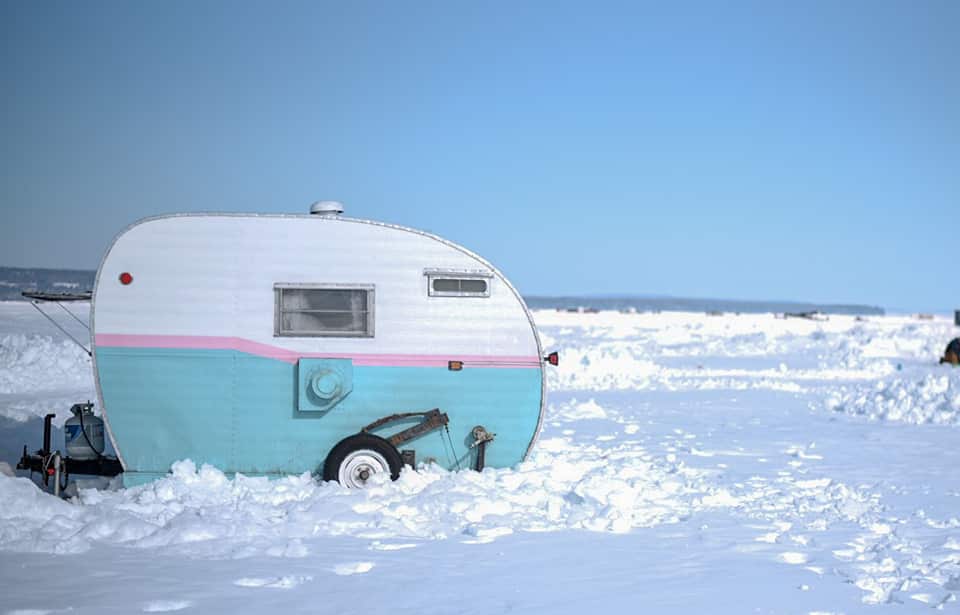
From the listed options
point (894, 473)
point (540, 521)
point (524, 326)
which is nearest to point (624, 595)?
point (540, 521)

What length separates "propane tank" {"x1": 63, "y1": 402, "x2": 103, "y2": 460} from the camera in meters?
8.09

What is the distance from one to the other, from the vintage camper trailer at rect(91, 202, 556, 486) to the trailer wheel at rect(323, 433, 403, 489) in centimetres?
1

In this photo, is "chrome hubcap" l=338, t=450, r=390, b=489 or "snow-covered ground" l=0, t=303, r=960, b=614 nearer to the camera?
"snow-covered ground" l=0, t=303, r=960, b=614

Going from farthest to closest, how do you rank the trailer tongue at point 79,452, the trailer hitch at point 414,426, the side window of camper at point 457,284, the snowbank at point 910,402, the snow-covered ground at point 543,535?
the snowbank at point 910,402
the side window of camper at point 457,284
the trailer hitch at point 414,426
the trailer tongue at point 79,452
the snow-covered ground at point 543,535

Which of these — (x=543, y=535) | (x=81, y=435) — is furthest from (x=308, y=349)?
(x=543, y=535)

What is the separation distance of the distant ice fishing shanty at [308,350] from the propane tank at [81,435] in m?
0.45

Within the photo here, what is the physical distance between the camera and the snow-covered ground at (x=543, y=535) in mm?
5363

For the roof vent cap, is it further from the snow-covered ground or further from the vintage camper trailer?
the snow-covered ground

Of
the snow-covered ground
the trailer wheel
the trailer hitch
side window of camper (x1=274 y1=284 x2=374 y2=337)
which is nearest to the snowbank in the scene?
the snow-covered ground

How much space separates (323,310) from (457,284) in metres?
1.45

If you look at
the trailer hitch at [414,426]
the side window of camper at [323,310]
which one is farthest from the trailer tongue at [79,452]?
the trailer hitch at [414,426]

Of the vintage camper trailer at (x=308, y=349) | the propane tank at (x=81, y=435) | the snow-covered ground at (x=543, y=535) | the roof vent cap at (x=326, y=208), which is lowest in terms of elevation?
the snow-covered ground at (x=543, y=535)

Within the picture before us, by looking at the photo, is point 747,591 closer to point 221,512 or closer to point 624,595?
point 624,595

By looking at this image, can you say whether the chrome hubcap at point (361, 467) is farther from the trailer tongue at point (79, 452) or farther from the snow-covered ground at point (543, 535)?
the trailer tongue at point (79, 452)
